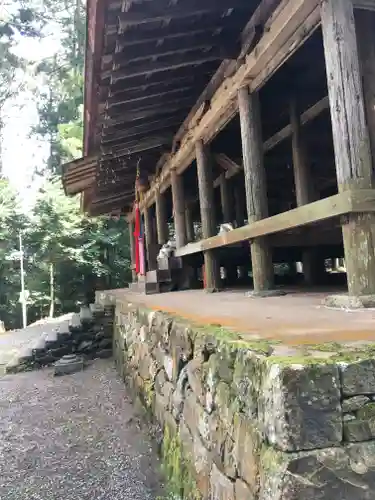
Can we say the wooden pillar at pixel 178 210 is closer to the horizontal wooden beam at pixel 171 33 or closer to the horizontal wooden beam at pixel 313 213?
the horizontal wooden beam at pixel 313 213

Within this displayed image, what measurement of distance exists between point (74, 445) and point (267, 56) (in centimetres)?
376

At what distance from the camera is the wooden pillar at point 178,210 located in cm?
695

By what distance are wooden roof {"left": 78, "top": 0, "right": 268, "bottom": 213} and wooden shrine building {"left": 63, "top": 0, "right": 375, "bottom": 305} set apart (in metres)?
0.01

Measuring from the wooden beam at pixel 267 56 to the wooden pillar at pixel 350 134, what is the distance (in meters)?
0.36

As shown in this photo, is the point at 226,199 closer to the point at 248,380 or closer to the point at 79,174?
the point at 79,174

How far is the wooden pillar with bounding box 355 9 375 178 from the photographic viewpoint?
298cm

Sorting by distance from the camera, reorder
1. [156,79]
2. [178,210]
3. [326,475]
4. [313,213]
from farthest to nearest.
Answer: [178,210] → [156,79] → [313,213] → [326,475]

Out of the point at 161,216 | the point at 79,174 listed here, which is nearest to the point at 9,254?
the point at 161,216

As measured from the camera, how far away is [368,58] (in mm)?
3057

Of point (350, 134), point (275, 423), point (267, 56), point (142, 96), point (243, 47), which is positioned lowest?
point (275, 423)

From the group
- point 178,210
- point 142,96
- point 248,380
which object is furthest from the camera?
point 178,210

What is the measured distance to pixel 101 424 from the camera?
14.2ft

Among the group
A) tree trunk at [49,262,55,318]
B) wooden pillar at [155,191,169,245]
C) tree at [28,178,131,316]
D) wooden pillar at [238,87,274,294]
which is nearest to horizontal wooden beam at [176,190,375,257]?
wooden pillar at [238,87,274,294]

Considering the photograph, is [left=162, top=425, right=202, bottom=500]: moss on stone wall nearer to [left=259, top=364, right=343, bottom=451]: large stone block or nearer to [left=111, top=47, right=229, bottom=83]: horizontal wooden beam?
[left=259, top=364, right=343, bottom=451]: large stone block
